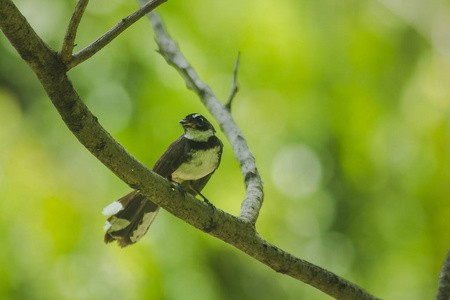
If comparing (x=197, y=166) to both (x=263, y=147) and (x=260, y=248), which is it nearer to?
(x=260, y=248)

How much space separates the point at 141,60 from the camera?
318 inches

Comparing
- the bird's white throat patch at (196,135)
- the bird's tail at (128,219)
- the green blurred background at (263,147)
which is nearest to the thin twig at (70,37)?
the bird's tail at (128,219)

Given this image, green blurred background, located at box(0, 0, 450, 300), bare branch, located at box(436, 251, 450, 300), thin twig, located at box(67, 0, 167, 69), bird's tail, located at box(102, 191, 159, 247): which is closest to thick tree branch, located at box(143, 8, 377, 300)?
bare branch, located at box(436, 251, 450, 300)

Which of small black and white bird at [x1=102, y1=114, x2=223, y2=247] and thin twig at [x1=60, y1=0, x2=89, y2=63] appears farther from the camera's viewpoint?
small black and white bird at [x1=102, y1=114, x2=223, y2=247]

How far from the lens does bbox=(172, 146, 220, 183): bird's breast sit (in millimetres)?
4266

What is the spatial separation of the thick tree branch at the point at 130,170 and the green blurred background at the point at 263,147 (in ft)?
12.1

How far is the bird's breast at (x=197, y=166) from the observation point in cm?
427

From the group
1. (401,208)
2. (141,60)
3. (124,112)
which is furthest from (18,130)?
(401,208)

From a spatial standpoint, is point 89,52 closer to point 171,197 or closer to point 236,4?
point 171,197

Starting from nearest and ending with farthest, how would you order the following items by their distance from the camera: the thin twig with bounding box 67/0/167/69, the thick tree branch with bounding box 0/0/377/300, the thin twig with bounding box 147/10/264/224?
the thick tree branch with bounding box 0/0/377/300 < the thin twig with bounding box 67/0/167/69 < the thin twig with bounding box 147/10/264/224

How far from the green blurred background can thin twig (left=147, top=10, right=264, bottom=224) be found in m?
1.50

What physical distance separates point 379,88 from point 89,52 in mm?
6738

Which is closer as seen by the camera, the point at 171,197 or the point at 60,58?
the point at 60,58

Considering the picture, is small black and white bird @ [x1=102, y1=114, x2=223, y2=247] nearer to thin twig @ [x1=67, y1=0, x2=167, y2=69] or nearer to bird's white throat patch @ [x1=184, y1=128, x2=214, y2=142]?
bird's white throat patch @ [x1=184, y1=128, x2=214, y2=142]
